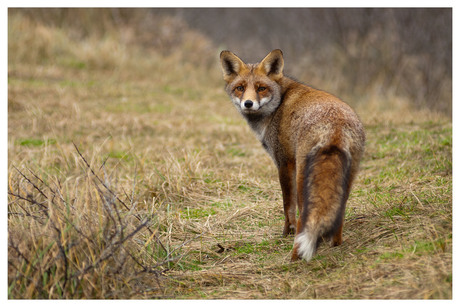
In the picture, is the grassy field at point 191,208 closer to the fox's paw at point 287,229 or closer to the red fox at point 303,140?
the fox's paw at point 287,229

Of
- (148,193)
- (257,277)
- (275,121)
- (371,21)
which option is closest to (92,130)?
(148,193)

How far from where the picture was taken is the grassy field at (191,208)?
11.7 ft

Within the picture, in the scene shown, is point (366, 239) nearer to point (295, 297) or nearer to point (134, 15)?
point (295, 297)

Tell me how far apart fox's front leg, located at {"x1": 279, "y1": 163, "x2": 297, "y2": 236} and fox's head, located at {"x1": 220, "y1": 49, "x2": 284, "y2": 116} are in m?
0.73

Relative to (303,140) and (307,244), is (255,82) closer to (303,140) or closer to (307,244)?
(303,140)

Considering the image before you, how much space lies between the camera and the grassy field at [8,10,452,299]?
356 cm

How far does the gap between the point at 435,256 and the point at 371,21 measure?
13.1 metres

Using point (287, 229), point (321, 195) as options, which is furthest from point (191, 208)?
point (321, 195)

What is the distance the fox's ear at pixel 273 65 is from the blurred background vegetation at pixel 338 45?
825 centimetres

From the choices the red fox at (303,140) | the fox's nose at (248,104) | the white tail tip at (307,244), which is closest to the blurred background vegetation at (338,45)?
the red fox at (303,140)

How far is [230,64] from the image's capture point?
18.1 feet

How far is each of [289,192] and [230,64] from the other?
1664mm

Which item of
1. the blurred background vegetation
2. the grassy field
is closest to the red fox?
the grassy field

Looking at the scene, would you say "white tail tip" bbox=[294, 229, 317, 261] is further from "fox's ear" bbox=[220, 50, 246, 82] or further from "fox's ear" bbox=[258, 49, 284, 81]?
"fox's ear" bbox=[220, 50, 246, 82]
